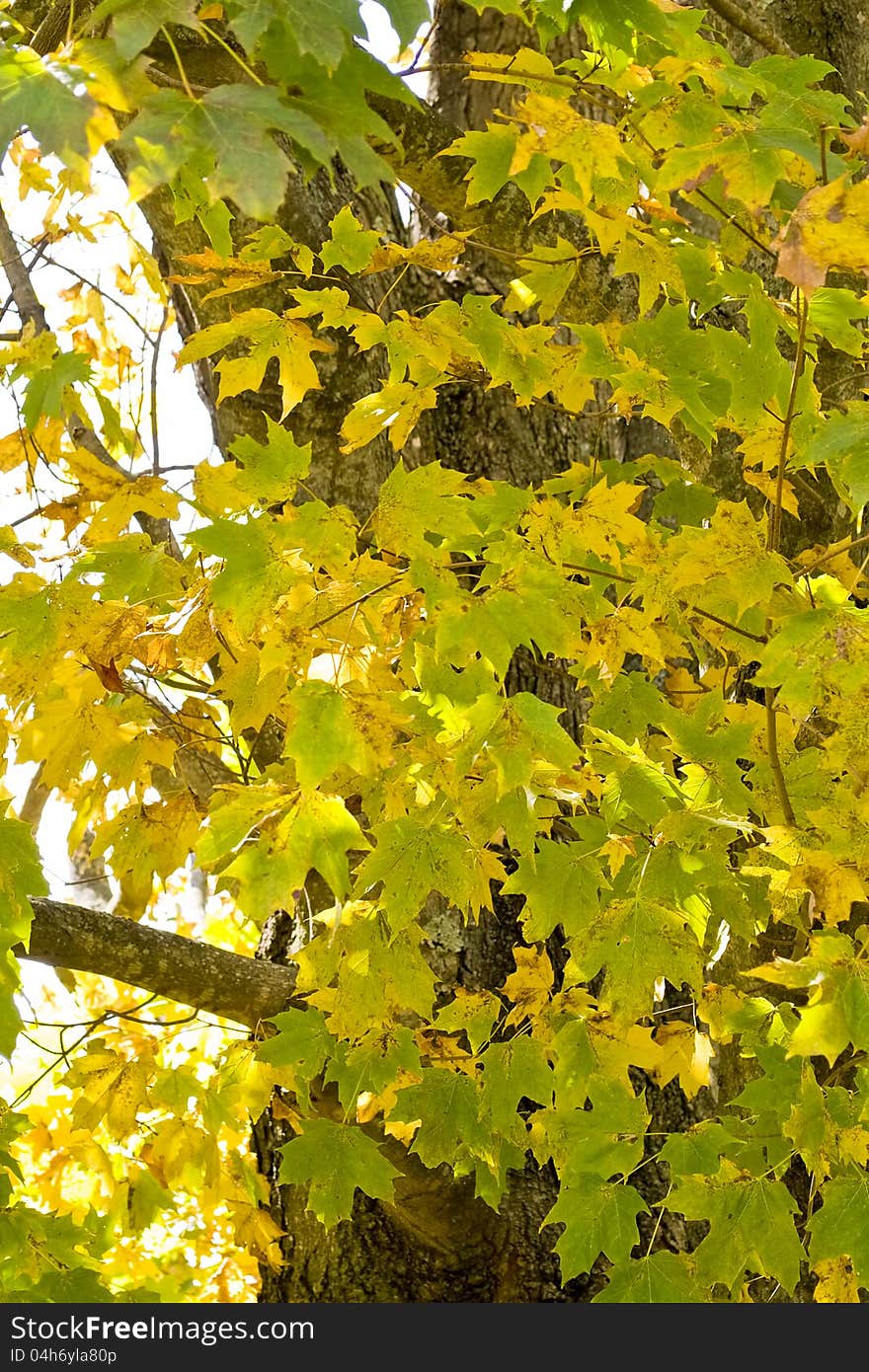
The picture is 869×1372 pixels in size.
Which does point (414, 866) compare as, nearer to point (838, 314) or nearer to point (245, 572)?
point (245, 572)

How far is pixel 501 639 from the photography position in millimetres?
1489

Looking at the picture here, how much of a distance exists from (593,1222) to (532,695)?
833 mm

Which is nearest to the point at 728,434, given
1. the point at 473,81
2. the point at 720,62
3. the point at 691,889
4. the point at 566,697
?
the point at 566,697

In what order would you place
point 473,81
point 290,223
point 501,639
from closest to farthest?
1. point 501,639
2. point 290,223
3. point 473,81

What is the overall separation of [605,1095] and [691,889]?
0.45m

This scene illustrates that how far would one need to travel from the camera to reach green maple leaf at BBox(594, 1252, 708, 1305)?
1.74 m

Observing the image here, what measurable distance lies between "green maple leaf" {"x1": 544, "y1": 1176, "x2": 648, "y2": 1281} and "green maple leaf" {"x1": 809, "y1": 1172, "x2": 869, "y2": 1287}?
278mm

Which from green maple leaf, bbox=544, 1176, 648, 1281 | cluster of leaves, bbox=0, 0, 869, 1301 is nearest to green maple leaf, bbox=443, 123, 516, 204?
cluster of leaves, bbox=0, 0, 869, 1301

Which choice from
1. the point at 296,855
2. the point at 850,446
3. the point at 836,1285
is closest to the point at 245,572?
the point at 296,855

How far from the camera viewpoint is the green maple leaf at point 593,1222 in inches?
69.4

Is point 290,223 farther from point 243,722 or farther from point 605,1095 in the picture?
point 605,1095

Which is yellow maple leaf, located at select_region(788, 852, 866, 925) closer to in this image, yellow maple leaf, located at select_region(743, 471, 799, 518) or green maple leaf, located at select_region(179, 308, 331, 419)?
yellow maple leaf, located at select_region(743, 471, 799, 518)

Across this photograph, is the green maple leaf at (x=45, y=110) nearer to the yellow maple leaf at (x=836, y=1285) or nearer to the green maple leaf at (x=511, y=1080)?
the green maple leaf at (x=511, y=1080)

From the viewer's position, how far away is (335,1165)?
1.96 m
